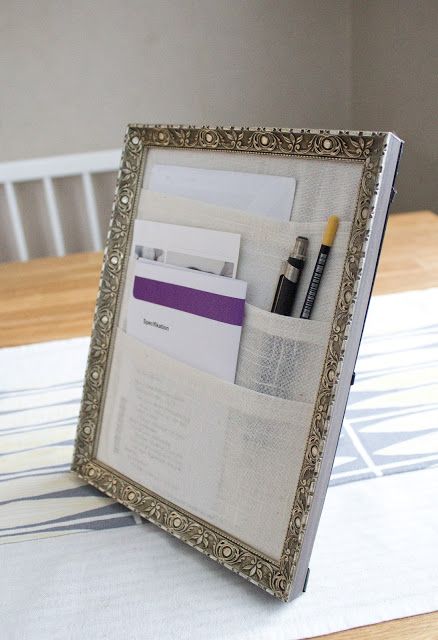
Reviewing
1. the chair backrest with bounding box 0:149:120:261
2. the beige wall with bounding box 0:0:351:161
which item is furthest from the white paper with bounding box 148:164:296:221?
the beige wall with bounding box 0:0:351:161

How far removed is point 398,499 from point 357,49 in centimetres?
188

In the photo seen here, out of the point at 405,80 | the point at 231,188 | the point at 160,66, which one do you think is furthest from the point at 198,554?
the point at 160,66

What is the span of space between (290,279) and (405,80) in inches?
63.7

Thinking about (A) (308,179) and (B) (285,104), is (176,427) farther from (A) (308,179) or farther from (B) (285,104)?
(B) (285,104)

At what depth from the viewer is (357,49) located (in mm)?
2186

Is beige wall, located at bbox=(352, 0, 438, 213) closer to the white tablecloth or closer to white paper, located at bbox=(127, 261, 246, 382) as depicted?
the white tablecloth

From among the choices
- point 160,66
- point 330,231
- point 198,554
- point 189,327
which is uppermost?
point 160,66

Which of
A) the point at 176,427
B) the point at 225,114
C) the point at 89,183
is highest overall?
the point at 225,114

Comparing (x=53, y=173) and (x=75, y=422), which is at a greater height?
(x=53, y=173)

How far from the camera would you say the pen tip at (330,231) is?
50 centimetres

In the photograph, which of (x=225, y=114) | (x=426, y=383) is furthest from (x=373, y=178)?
(x=225, y=114)

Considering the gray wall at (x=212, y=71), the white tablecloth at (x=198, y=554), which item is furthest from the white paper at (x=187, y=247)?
the gray wall at (x=212, y=71)

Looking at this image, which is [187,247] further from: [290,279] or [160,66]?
[160,66]

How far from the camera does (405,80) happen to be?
6.37 feet
